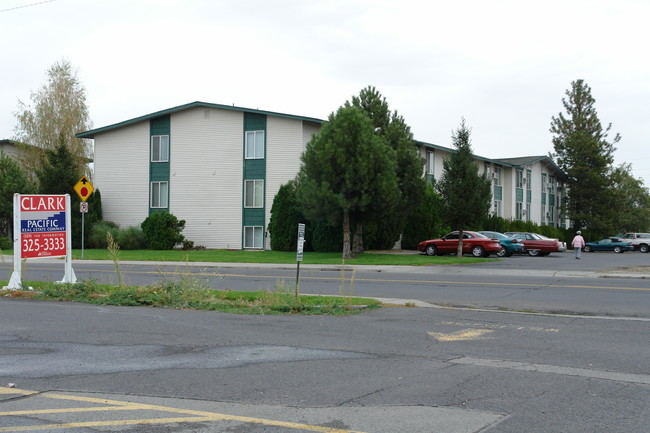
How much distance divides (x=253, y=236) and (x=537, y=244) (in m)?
17.8

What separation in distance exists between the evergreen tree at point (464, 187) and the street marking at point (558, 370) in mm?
25761

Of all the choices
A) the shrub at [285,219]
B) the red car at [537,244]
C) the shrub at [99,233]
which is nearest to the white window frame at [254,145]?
the shrub at [285,219]

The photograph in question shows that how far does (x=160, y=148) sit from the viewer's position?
141ft

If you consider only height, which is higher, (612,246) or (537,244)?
(537,244)

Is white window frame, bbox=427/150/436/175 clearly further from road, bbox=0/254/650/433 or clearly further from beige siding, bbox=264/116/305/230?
road, bbox=0/254/650/433

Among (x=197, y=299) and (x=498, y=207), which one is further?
(x=498, y=207)

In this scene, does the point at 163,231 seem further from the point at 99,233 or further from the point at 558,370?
the point at 558,370

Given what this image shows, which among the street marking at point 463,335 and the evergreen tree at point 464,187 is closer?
the street marking at point 463,335

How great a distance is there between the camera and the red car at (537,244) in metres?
41.1

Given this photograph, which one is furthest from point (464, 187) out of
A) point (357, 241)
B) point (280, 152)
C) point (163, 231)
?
point (163, 231)

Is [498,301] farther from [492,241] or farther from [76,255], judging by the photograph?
[76,255]

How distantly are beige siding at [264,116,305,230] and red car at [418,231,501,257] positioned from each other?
9.76 m

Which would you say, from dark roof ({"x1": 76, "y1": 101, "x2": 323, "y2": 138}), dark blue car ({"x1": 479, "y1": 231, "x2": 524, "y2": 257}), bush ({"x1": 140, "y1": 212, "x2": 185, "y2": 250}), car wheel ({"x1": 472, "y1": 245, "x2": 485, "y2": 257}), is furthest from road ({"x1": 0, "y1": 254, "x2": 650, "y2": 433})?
dark roof ({"x1": 76, "y1": 101, "x2": 323, "y2": 138})

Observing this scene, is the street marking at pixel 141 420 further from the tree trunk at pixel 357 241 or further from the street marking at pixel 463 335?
the tree trunk at pixel 357 241
